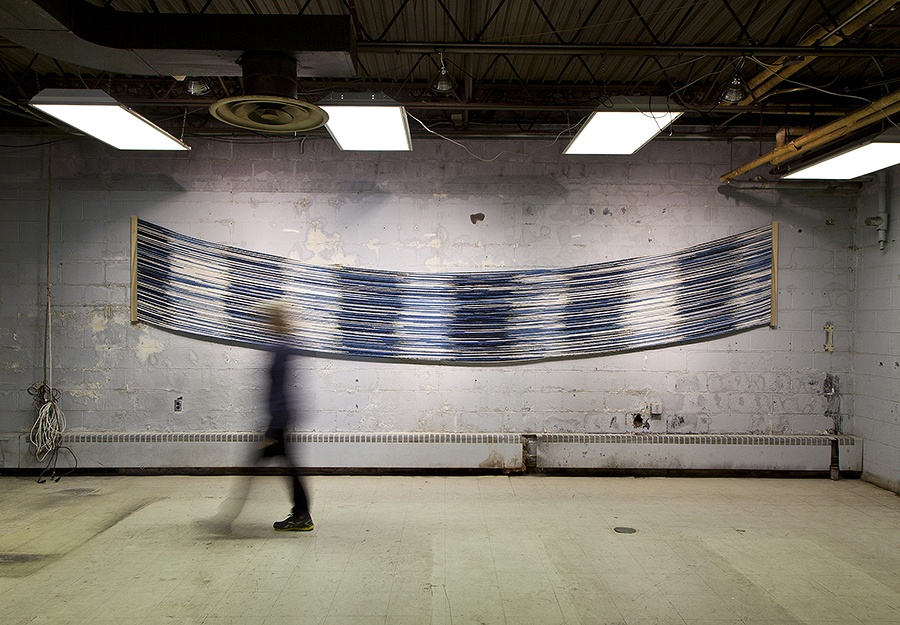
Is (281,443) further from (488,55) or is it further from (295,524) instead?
(488,55)

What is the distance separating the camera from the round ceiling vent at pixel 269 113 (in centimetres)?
285

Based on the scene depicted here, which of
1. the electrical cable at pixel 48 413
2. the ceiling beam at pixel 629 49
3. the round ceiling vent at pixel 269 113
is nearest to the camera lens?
the round ceiling vent at pixel 269 113

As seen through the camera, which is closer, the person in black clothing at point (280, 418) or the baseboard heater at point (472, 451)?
the person in black clothing at point (280, 418)

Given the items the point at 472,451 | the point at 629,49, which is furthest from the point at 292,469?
the point at 629,49

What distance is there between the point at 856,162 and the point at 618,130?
1817 millimetres

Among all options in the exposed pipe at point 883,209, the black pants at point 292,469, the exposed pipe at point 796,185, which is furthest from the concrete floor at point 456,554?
the exposed pipe at point 796,185

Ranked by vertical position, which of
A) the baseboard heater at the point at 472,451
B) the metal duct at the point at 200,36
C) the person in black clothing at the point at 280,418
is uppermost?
the metal duct at the point at 200,36

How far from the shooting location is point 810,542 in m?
3.87

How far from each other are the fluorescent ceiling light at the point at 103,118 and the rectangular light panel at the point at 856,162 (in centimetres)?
478

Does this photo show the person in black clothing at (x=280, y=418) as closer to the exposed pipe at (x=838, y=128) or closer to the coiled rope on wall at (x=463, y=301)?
the coiled rope on wall at (x=463, y=301)

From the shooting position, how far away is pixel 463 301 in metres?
5.56

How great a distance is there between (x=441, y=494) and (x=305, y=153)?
3313 millimetres

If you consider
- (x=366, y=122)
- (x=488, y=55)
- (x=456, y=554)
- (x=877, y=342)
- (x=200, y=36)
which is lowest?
(x=456, y=554)

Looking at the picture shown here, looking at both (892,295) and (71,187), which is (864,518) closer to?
(892,295)
